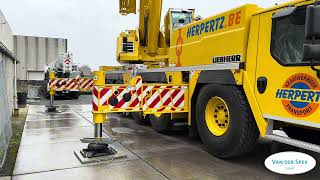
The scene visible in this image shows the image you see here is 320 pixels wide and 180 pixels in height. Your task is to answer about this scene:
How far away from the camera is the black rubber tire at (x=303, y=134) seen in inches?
174

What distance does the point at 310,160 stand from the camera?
2008 millimetres

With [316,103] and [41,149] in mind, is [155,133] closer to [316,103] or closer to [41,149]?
[41,149]

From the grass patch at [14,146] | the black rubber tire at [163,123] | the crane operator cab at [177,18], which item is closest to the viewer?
the grass patch at [14,146]

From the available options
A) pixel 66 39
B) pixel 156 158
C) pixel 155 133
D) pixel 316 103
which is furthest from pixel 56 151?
pixel 66 39

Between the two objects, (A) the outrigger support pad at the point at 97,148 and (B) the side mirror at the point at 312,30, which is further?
(A) the outrigger support pad at the point at 97,148

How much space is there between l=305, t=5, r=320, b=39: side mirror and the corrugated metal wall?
27381 millimetres

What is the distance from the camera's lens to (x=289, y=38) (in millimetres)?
4023

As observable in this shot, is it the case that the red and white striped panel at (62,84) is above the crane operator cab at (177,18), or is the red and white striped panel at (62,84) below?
below

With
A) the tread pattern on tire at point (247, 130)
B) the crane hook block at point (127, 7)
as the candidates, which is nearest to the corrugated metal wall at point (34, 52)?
the crane hook block at point (127, 7)

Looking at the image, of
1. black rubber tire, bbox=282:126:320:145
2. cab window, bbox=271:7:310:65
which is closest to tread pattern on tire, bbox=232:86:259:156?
black rubber tire, bbox=282:126:320:145

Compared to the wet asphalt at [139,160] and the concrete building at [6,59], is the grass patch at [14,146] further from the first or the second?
the concrete building at [6,59]

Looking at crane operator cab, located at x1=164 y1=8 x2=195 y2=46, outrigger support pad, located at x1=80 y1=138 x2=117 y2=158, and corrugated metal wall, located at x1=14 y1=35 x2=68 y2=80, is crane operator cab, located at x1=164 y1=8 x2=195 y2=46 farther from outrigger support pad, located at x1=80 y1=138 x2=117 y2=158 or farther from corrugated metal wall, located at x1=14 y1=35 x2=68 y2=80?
corrugated metal wall, located at x1=14 y1=35 x2=68 y2=80

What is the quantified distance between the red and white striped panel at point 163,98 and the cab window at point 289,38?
2165 millimetres

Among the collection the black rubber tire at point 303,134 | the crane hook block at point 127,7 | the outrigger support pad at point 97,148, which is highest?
the crane hook block at point 127,7
